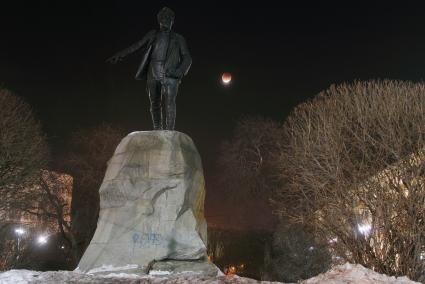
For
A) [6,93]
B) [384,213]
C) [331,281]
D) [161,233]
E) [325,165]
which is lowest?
[331,281]

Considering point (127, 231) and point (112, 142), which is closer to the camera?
point (127, 231)

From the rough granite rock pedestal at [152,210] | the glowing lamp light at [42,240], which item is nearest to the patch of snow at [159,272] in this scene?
the rough granite rock pedestal at [152,210]

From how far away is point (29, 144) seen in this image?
22562mm

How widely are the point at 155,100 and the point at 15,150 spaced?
1197 centimetres

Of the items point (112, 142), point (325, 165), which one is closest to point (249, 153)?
point (112, 142)

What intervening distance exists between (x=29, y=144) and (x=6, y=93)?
7.65 feet

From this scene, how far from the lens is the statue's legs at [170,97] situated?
422 inches

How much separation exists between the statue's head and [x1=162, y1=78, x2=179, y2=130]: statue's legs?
1.13 meters

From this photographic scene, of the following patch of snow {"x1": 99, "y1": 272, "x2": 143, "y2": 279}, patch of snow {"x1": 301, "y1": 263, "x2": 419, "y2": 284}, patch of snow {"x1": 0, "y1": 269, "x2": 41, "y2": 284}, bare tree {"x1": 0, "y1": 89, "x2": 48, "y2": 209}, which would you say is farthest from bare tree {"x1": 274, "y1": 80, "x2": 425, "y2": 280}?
bare tree {"x1": 0, "y1": 89, "x2": 48, "y2": 209}

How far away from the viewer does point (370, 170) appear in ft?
48.5

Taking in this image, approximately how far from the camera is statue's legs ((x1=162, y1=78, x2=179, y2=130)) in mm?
10711

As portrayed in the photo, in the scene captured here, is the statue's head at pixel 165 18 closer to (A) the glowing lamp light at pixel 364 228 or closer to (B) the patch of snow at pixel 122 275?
(B) the patch of snow at pixel 122 275

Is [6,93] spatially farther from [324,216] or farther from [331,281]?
[331,281]

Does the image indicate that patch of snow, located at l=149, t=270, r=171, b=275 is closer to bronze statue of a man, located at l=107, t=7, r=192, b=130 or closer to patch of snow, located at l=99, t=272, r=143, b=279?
patch of snow, located at l=99, t=272, r=143, b=279
